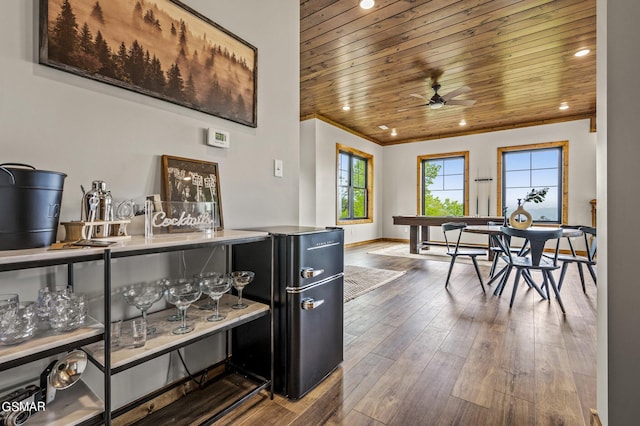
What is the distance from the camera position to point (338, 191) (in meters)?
6.83

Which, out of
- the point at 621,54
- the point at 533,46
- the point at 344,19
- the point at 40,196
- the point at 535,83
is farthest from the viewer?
the point at 535,83

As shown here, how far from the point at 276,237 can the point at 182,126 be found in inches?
30.5

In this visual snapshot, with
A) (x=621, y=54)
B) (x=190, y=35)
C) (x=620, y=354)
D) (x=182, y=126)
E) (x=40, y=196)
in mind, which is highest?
(x=190, y=35)

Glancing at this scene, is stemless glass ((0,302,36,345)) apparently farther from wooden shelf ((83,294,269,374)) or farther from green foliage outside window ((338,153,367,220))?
green foliage outside window ((338,153,367,220))

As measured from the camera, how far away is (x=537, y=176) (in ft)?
21.4

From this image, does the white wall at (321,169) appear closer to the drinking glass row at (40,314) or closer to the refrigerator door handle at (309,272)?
the refrigerator door handle at (309,272)

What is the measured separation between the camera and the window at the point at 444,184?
7.28 m

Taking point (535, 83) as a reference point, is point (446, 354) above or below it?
below

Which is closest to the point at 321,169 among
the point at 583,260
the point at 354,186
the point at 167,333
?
the point at 354,186

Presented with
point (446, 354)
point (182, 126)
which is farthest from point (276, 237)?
→ point (446, 354)

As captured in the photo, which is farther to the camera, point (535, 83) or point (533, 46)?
point (535, 83)

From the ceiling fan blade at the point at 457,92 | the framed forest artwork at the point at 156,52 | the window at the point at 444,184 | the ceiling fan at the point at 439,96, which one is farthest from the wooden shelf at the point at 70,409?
the window at the point at 444,184

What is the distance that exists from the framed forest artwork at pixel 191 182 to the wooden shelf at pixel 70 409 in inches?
33.2

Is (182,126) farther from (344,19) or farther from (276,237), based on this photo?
(344,19)
